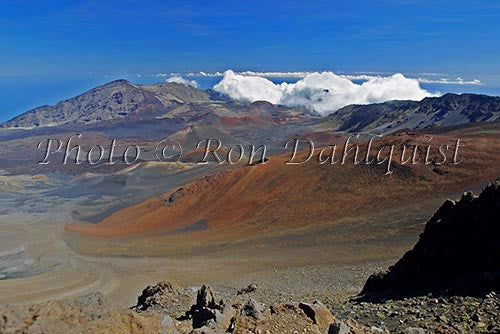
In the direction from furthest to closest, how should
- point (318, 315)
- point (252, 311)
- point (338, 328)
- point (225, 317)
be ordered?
point (225, 317) < point (318, 315) < point (252, 311) < point (338, 328)

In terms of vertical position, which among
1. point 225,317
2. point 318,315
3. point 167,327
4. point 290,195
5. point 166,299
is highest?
point 167,327

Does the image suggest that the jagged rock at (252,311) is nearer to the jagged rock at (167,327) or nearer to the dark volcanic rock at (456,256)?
the jagged rock at (167,327)

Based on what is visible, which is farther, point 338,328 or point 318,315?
point 318,315

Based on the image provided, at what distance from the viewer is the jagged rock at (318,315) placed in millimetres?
10172

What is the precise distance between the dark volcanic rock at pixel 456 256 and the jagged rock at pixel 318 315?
16.4 feet

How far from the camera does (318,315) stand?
10359 mm

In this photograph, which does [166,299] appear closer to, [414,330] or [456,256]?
[456,256]

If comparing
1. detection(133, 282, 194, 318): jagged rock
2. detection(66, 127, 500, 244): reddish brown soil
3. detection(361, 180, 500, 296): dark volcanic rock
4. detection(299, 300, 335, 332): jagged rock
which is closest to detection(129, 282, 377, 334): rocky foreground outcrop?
detection(299, 300, 335, 332): jagged rock

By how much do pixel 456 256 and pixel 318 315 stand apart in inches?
301

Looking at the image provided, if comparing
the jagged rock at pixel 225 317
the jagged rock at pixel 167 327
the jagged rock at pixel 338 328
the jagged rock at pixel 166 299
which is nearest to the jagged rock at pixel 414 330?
the jagged rock at pixel 338 328

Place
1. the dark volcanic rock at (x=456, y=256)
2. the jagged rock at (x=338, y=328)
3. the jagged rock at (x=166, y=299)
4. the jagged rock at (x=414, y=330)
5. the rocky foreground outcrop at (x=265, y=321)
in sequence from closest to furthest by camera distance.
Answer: the rocky foreground outcrop at (x=265, y=321), the jagged rock at (x=338, y=328), the jagged rock at (x=414, y=330), the dark volcanic rock at (x=456, y=256), the jagged rock at (x=166, y=299)

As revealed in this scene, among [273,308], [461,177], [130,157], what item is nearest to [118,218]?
[461,177]

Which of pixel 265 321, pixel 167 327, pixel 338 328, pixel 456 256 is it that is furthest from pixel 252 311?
pixel 456 256

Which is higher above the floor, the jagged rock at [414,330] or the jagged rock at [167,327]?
the jagged rock at [167,327]
